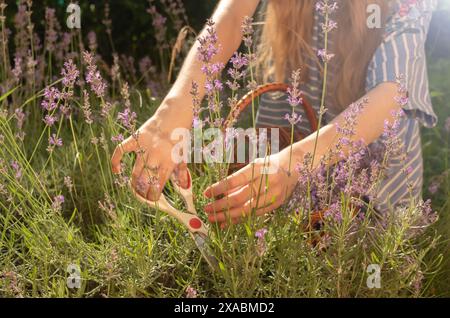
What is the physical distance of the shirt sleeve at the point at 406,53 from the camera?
6.89 ft

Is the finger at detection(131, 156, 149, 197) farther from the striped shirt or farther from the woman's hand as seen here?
the striped shirt

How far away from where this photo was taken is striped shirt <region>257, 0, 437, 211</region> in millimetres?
2107

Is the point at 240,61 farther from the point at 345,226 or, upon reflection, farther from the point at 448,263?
the point at 448,263

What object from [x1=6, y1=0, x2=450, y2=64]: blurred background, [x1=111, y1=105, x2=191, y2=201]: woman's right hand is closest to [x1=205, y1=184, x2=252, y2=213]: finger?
[x1=111, y1=105, x2=191, y2=201]: woman's right hand

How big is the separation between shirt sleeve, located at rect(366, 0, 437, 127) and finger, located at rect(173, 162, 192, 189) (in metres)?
0.63

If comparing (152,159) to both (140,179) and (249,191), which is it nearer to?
(140,179)

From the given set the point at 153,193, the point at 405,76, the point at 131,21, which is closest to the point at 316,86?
the point at 405,76

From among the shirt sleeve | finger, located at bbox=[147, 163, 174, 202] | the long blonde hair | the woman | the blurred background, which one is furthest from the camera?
the blurred background

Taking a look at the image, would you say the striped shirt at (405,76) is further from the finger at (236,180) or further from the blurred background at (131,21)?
the blurred background at (131,21)

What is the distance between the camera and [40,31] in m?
4.07

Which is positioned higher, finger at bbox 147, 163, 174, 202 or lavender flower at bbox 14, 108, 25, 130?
lavender flower at bbox 14, 108, 25, 130

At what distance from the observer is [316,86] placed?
2.54 m

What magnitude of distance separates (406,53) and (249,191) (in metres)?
0.70
